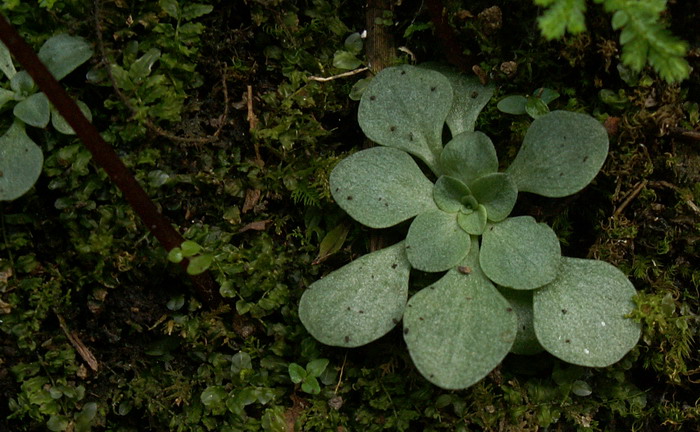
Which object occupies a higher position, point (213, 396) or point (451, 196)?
point (451, 196)

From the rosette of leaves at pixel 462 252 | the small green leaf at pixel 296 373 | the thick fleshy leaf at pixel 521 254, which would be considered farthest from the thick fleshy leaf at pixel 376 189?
the small green leaf at pixel 296 373

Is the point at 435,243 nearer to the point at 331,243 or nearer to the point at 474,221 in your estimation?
the point at 474,221

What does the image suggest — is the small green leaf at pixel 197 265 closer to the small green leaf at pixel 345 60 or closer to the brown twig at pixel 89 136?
the brown twig at pixel 89 136

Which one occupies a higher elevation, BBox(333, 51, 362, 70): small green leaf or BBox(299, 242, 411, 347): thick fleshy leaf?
BBox(333, 51, 362, 70): small green leaf

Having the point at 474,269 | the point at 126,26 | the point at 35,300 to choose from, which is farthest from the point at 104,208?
the point at 474,269

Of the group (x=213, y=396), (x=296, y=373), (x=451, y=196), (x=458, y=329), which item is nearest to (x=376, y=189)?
(x=451, y=196)

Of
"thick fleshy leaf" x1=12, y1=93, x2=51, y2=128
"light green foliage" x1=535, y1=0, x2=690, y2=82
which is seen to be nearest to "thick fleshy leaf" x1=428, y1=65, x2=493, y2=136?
"light green foliage" x1=535, y1=0, x2=690, y2=82

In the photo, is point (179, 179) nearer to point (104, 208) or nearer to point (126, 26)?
point (104, 208)

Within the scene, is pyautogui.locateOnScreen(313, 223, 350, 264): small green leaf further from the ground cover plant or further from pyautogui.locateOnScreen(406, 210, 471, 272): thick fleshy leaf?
pyautogui.locateOnScreen(406, 210, 471, 272): thick fleshy leaf
